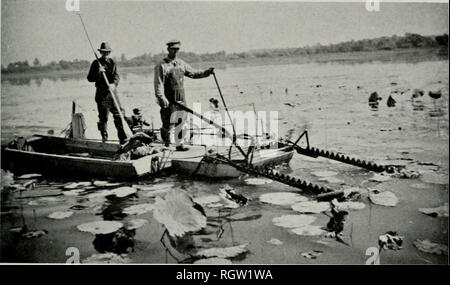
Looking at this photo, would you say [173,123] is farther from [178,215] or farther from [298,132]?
[298,132]

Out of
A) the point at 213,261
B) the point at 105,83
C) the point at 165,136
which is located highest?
the point at 105,83

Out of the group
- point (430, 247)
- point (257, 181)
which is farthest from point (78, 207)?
point (430, 247)

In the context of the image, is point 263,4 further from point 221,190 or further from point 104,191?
point 104,191

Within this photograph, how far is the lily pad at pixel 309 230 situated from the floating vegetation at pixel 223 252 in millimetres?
361

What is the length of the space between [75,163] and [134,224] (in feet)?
3.21

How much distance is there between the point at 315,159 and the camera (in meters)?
3.71

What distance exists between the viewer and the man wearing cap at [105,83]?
3.25 m

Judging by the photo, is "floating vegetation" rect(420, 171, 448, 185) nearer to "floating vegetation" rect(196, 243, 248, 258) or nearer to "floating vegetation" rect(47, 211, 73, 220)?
"floating vegetation" rect(196, 243, 248, 258)

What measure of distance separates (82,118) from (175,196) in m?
1.52

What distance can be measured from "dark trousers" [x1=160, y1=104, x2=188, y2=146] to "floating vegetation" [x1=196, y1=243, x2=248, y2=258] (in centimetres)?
132

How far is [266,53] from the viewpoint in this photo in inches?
127

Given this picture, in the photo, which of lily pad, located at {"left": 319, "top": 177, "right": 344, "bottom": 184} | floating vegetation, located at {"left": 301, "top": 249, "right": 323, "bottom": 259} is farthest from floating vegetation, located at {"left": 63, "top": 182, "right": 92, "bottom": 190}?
lily pad, located at {"left": 319, "top": 177, "right": 344, "bottom": 184}

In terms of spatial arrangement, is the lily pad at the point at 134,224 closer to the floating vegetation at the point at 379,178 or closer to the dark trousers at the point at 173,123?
the dark trousers at the point at 173,123

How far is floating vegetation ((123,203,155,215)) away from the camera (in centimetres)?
287
